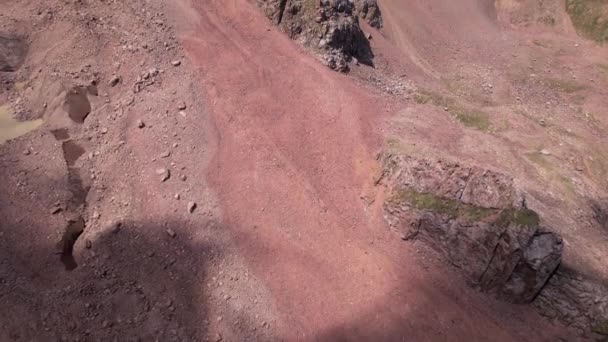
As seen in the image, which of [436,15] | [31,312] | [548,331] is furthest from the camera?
[436,15]

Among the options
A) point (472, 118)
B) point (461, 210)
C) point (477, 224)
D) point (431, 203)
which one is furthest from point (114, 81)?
point (472, 118)

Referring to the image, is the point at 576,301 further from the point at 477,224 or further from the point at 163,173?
the point at 163,173

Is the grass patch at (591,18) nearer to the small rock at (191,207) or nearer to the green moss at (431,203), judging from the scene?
the green moss at (431,203)

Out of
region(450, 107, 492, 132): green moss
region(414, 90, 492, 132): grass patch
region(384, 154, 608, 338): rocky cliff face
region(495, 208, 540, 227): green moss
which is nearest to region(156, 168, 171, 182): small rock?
region(384, 154, 608, 338): rocky cliff face

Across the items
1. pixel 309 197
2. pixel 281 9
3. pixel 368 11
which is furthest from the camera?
pixel 368 11

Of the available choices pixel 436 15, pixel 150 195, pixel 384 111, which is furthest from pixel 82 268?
pixel 436 15

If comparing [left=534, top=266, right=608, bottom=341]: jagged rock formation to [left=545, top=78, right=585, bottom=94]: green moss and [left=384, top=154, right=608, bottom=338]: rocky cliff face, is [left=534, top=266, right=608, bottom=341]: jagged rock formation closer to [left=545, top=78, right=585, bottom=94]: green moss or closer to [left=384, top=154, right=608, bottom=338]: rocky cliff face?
[left=384, top=154, right=608, bottom=338]: rocky cliff face

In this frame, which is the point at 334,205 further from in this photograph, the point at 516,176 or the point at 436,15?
the point at 436,15
